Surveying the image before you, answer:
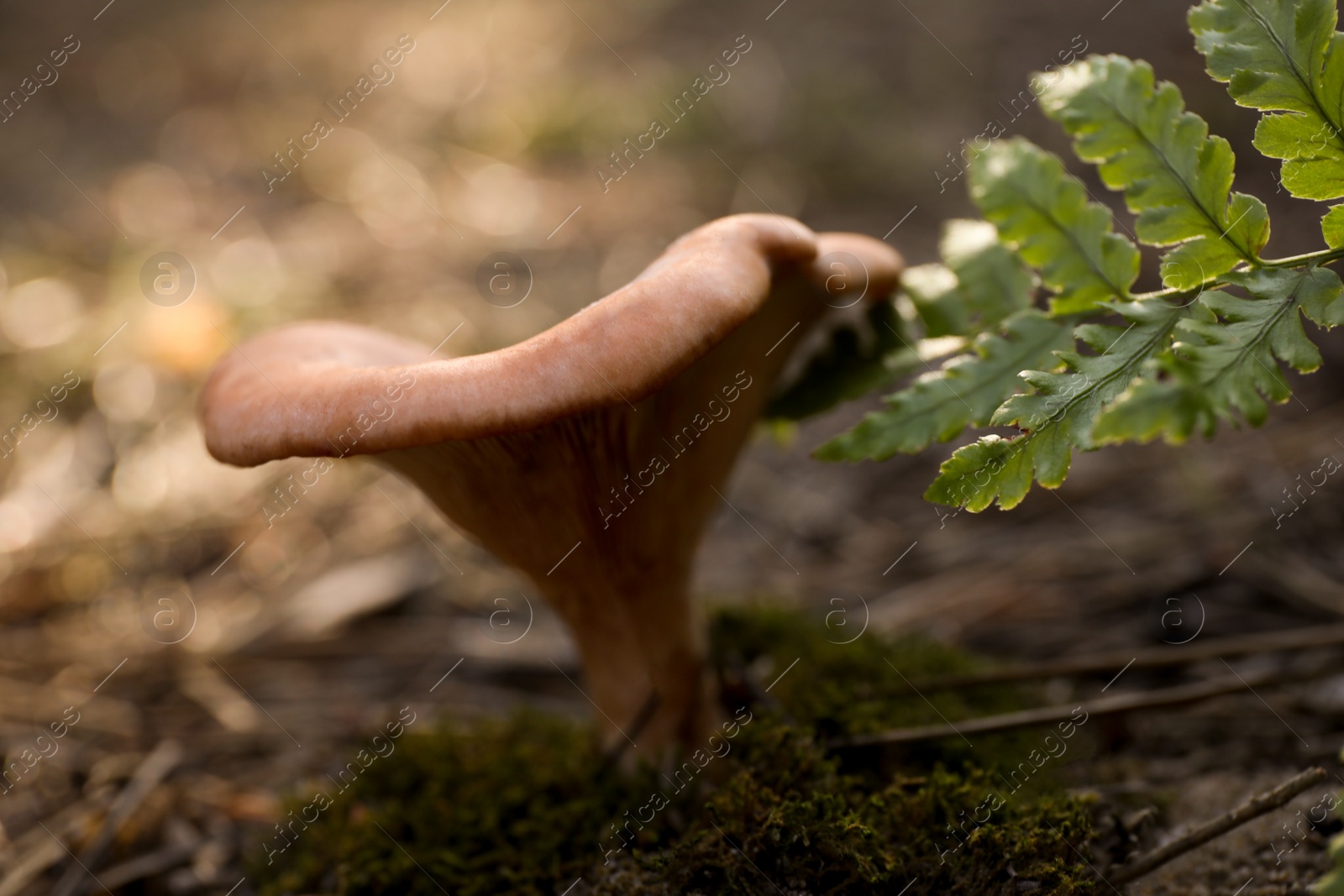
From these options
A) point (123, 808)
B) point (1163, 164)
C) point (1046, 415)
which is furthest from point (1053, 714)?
point (123, 808)

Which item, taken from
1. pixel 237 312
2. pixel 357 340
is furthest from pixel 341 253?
pixel 357 340

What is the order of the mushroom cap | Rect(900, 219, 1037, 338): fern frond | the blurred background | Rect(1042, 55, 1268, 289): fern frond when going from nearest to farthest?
the mushroom cap
Rect(1042, 55, 1268, 289): fern frond
Rect(900, 219, 1037, 338): fern frond
the blurred background

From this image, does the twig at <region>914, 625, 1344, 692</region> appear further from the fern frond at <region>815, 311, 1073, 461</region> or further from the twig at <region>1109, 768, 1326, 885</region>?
the fern frond at <region>815, 311, 1073, 461</region>

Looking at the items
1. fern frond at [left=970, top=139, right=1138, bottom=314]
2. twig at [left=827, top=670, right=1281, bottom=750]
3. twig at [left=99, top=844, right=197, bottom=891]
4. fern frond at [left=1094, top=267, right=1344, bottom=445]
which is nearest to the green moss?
twig at [left=827, top=670, right=1281, bottom=750]

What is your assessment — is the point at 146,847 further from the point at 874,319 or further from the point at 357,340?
the point at 874,319

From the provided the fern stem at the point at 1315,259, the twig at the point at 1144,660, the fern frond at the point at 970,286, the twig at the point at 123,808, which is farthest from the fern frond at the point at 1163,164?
the twig at the point at 123,808

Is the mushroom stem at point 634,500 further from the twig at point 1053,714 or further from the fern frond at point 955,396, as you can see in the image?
the twig at point 1053,714
